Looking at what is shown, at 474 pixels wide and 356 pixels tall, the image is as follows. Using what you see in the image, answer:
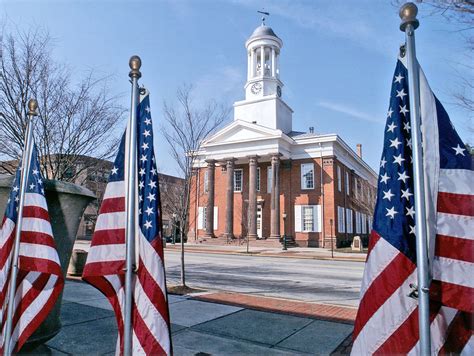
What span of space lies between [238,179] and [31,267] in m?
35.3

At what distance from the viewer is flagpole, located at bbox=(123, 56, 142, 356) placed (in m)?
2.94

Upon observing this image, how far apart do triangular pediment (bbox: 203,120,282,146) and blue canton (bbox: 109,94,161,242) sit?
31128mm

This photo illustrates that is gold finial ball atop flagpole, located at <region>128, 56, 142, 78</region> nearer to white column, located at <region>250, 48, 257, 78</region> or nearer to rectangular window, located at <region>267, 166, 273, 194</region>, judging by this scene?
rectangular window, located at <region>267, 166, 273, 194</region>

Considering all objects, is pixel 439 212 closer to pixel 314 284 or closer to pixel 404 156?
pixel 404 156

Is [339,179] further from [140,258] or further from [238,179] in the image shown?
[140,258]

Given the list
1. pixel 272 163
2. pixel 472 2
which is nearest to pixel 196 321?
pixel 472 2

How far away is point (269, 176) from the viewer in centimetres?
3691

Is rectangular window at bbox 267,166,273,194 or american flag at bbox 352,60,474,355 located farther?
rectangular window at bbox 267,166,273,194

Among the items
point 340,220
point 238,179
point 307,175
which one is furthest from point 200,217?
point 340,220

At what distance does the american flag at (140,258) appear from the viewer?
3.03 m

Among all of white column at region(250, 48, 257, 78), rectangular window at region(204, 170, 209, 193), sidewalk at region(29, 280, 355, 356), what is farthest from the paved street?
white column at region(250, 48, 257, 78)

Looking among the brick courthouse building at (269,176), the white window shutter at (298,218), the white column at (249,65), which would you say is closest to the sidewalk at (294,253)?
the white window shutter at (298,218)

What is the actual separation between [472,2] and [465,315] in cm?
551

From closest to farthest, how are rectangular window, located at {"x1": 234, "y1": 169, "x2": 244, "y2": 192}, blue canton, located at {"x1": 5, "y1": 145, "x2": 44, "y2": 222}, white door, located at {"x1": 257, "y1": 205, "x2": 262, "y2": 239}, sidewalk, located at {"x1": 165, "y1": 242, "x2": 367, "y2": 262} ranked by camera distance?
blue canton, located at {"x1": 5, "y1": 145, "x2": 44, "y2": 222} → sidewalk, located at {"x1": 165, "y1": 242, "x2": 367, "y2": 262} → white door, located at {"x1": 257, "y1": 205, "x2": 262, "y2": 239} → rectangular window, located at {"x1": 234, "y1": 169, "x2": 244, "y2": 192}
